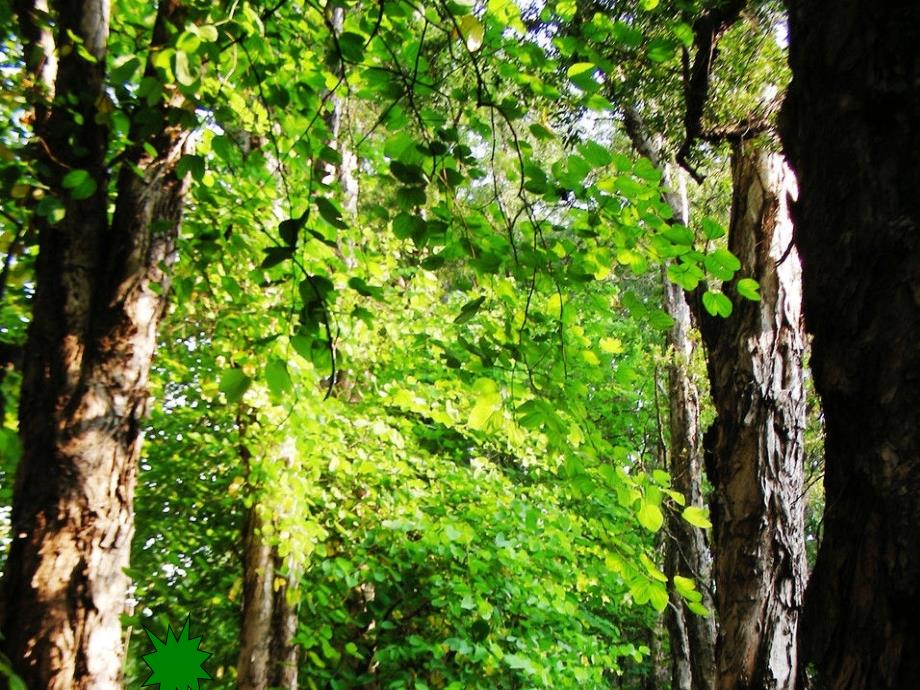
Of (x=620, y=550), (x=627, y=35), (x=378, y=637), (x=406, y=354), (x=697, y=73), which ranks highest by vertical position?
(x=697, y=73)

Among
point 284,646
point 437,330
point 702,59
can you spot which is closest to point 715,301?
point 702,59

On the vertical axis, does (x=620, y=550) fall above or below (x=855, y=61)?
below

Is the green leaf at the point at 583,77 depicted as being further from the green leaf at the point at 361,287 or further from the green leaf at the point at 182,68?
the green leaf at the point at 182,68

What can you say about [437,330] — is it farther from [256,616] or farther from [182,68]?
[182,68]

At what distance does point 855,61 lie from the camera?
38.1 inches

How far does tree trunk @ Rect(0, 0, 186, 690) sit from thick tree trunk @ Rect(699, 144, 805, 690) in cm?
275

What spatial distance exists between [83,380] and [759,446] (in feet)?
10.1

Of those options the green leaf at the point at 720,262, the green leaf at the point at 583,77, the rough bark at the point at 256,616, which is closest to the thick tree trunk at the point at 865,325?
the green leaf at the point at 583,77

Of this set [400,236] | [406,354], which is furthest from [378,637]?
[400,236]

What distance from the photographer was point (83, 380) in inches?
90.2

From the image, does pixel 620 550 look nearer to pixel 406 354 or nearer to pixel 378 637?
pixel 406 354

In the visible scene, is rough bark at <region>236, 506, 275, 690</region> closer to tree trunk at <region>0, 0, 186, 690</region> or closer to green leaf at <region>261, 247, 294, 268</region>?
tree trunk at <region>0, 0, 186, 690</region>

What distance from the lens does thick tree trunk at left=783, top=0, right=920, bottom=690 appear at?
30.9 inches

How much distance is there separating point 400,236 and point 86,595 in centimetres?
163
